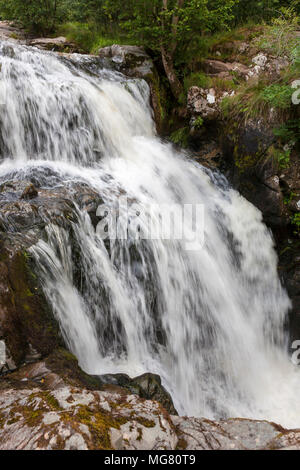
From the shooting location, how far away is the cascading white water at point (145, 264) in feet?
12.8

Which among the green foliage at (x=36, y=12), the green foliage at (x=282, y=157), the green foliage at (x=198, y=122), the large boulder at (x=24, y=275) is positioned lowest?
the large boulder at (x=24, y=275)

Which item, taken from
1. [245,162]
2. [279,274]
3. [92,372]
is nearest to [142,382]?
[92,372]

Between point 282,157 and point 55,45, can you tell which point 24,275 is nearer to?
point 282,157

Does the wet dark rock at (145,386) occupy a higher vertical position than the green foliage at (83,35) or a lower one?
lower

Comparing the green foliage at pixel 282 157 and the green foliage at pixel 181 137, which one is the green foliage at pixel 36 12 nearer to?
the green foliage at pixel 181 137

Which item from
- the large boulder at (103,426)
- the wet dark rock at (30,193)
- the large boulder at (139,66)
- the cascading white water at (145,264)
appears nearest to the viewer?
the large boulder at (103,426)

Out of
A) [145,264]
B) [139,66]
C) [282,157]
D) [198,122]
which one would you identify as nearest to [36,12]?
[139,66]

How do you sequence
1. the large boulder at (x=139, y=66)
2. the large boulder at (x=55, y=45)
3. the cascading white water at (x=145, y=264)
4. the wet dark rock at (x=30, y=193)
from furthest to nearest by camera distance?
the large boulder at (x=55, y=45) < the large boulder at (x=139, y=66) < the wet dark rock at (x=30, y=193) < the cascading white water at (x=145, y=264)

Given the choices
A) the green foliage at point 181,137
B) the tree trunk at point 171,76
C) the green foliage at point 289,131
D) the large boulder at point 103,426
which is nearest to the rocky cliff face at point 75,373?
the large boulder at point 103,426

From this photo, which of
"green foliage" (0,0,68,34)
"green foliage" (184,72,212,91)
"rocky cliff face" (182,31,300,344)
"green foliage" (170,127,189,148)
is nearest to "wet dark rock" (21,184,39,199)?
"rocky cliff face" (182,31,300,344)

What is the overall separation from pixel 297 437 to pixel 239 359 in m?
2.72

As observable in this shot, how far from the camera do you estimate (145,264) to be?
4.46 m

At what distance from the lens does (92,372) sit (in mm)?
3525

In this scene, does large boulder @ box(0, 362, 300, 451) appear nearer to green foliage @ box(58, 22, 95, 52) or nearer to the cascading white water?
the cascading white water
